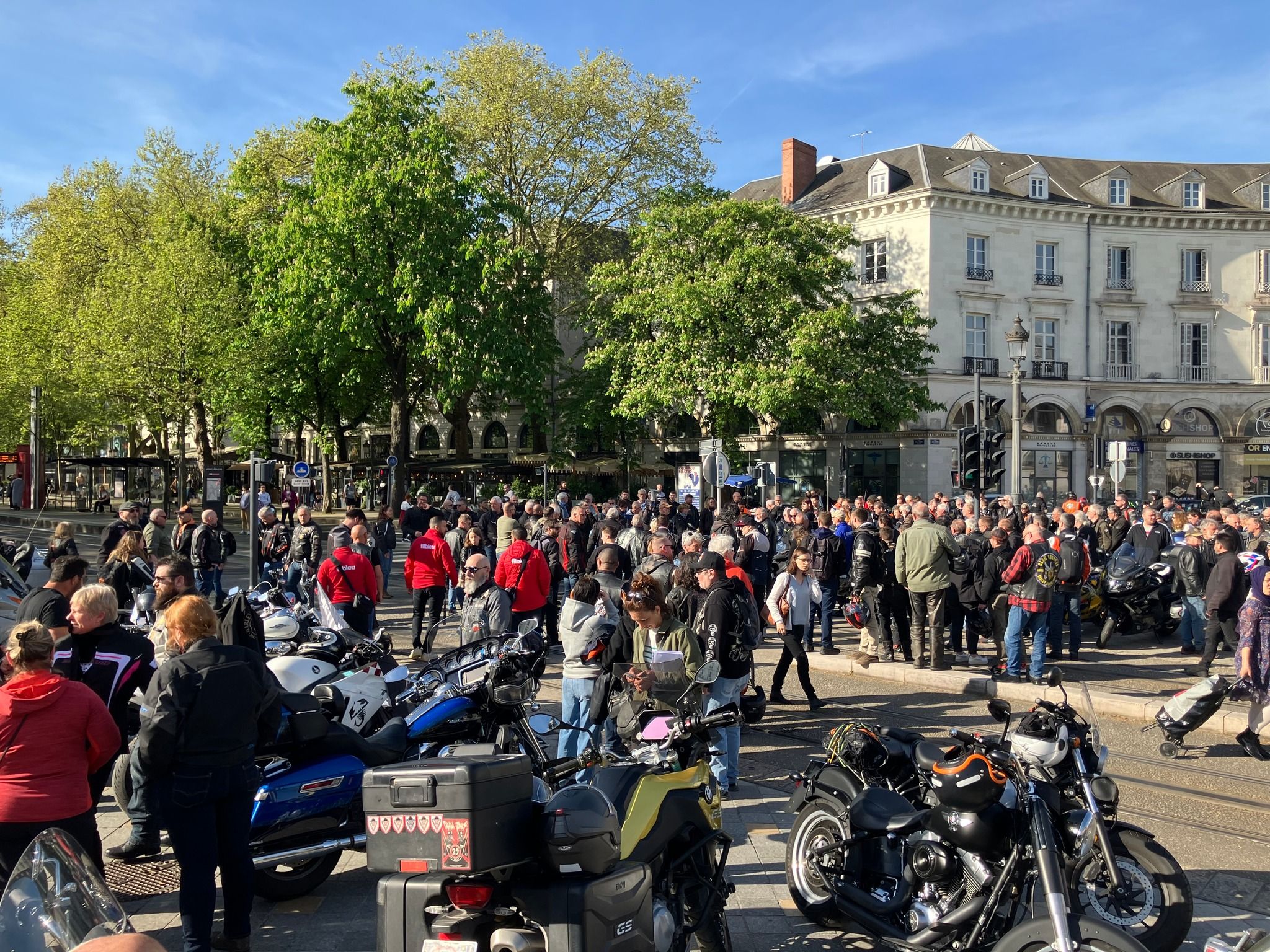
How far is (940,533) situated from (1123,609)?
470 cm

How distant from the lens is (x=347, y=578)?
1131 cm

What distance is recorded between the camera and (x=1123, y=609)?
14102 millimetres

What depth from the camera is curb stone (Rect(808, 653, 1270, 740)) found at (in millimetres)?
9320

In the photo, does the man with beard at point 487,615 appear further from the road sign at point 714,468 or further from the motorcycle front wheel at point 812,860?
the road sign at point 714,468

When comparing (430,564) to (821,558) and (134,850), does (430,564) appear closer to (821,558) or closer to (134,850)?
(821,558)

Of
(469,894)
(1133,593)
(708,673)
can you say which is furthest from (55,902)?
(1133,593)

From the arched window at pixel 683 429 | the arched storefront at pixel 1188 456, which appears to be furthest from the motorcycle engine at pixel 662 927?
the arched storefront at pixel 1188 456

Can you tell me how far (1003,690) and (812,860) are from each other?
613 centimetres

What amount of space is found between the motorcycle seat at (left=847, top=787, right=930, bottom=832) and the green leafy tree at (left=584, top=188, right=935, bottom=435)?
28023mm

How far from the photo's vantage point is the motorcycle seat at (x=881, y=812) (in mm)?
4625

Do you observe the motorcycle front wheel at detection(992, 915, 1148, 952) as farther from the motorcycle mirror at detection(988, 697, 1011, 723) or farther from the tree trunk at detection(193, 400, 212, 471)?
the tree trunk at detection(193, 400, 212, 471)

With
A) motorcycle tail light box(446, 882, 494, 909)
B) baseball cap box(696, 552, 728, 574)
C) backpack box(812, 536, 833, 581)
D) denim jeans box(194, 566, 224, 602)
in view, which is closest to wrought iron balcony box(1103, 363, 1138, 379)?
backpack box(812, 536, 833, 581)

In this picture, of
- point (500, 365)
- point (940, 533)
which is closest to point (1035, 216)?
point (500, 365)

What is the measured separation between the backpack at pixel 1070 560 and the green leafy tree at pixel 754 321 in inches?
790
